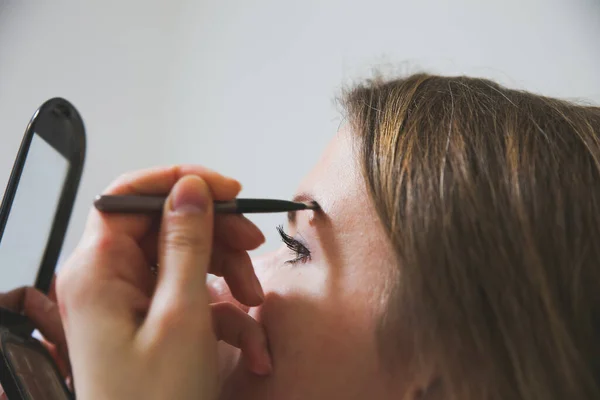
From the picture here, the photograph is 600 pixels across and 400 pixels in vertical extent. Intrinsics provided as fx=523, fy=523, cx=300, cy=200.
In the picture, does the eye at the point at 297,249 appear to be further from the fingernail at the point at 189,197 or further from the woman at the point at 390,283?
the fingernail at the point at 189,197

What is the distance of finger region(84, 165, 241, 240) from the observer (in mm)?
→ 449

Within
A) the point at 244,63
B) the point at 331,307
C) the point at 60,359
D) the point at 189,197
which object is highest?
the point at 244,63

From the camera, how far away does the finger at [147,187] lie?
0.45m

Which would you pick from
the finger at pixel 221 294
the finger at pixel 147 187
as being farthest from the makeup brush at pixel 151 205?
the finger at pixel 221 294

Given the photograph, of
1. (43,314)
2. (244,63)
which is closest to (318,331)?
(43,314)

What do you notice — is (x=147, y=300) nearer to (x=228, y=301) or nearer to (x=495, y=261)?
(x=228, y=301)

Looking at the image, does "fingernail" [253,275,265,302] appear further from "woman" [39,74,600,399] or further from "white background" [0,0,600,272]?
"white background" [0,0,600,272]

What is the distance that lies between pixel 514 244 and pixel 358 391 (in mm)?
185

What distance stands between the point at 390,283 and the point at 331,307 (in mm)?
58

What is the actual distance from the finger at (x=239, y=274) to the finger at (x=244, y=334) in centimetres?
2

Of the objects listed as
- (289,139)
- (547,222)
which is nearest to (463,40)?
(289,139)

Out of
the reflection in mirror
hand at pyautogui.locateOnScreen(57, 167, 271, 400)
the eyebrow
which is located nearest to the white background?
the reflection in mirror

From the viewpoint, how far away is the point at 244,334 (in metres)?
0.49

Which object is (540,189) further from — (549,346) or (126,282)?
(126,282)
